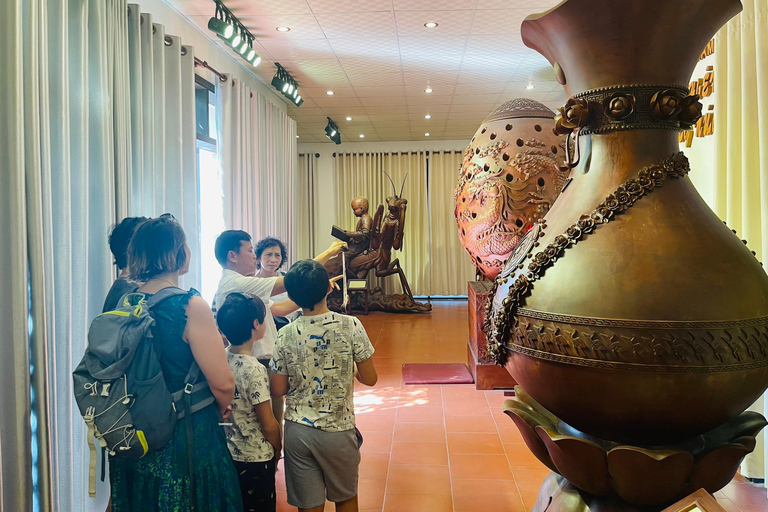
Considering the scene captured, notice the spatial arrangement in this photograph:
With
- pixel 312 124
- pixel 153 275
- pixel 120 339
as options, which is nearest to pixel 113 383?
pixel 120 339

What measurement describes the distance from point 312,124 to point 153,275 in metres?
6.81

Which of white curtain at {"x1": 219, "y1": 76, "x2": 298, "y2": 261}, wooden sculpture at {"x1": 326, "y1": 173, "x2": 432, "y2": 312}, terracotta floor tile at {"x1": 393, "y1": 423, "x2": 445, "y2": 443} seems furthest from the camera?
wooden sculpture at {"x1": 326, "y1": 173, "x2": 432, "y2": 312}

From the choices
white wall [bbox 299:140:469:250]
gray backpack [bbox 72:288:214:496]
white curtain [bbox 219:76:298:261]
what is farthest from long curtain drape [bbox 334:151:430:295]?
gray backpack [bbox 72:288:214:496]

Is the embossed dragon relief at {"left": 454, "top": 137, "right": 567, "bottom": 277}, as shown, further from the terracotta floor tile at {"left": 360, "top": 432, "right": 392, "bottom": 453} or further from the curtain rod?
the curtain rod

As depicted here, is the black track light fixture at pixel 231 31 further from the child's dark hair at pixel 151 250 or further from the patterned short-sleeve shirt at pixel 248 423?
the patterned short-sleeve shirt at pixel 248 423

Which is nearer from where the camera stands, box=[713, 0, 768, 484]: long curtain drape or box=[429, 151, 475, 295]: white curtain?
box=[713, 0, 768, 484]: long curtain drape

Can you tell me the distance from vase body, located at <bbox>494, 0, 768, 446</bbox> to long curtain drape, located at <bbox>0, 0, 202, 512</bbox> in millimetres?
1775

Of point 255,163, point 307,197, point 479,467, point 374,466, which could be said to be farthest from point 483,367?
point 307,197

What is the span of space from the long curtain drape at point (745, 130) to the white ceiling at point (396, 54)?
1551 millimetres

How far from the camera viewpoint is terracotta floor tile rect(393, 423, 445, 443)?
308cm

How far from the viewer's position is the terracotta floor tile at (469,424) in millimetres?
3200

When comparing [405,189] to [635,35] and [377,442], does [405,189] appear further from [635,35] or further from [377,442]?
[635,35]

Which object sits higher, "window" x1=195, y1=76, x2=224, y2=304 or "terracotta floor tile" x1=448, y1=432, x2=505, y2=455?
"window" x1=195, y1=76, x2=224, y2=304

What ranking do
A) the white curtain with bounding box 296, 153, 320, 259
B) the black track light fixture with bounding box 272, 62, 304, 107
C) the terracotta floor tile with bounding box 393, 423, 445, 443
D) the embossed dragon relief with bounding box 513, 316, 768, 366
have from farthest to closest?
the white curtain with bounding box 296, 153, 320, 259
the black track light fixture with bounding box 272, 62, 304, 107
the terracotta floor tile with bounding box 393, 423, 445, 443
the embossed dragon relief with bounding box 513, 316, 768, 366
